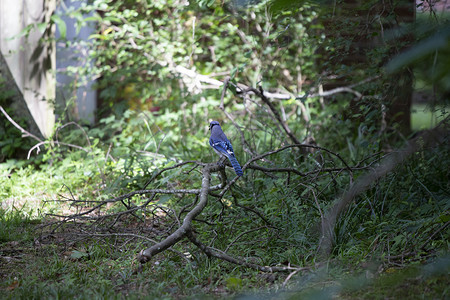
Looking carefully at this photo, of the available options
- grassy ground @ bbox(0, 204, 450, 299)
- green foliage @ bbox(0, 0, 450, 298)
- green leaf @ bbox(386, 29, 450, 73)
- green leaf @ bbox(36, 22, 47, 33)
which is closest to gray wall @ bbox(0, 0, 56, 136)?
green leaf @ bbox(36, 22, 47, 33)

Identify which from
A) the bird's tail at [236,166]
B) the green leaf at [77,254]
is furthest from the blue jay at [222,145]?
the green leaf at [77,254]

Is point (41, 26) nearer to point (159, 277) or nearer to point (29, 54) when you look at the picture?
point (29, 54)

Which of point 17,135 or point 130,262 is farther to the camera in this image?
point 17,135

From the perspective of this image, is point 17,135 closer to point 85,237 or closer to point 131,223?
point 131,223

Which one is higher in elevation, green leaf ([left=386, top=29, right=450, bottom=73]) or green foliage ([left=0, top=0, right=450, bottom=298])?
green leaf ([left=386, top=29, right=450, bottom=73])

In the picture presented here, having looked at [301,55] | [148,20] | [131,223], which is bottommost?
[131,223]

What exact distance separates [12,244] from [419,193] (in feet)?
11.0

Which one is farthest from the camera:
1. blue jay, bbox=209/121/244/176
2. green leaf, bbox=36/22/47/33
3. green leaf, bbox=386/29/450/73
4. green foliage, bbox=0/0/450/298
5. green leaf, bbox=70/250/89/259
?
green leaf, bbox=36/22/47/33

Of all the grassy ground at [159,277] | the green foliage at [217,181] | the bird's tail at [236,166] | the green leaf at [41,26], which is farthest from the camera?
the green leaf at [41,26]

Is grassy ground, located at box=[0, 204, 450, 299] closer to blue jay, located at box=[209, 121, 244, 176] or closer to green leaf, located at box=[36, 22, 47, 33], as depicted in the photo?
blue jay, located at box=[209, 121, 244, 176]

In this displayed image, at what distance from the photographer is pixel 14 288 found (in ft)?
8.15

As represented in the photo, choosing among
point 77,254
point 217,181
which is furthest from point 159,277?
point 217,181

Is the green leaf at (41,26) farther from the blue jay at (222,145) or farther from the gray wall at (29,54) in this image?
the blue jay at (222,145)

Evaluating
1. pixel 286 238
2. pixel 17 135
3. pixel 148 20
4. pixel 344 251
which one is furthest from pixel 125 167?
pixel 148 20
